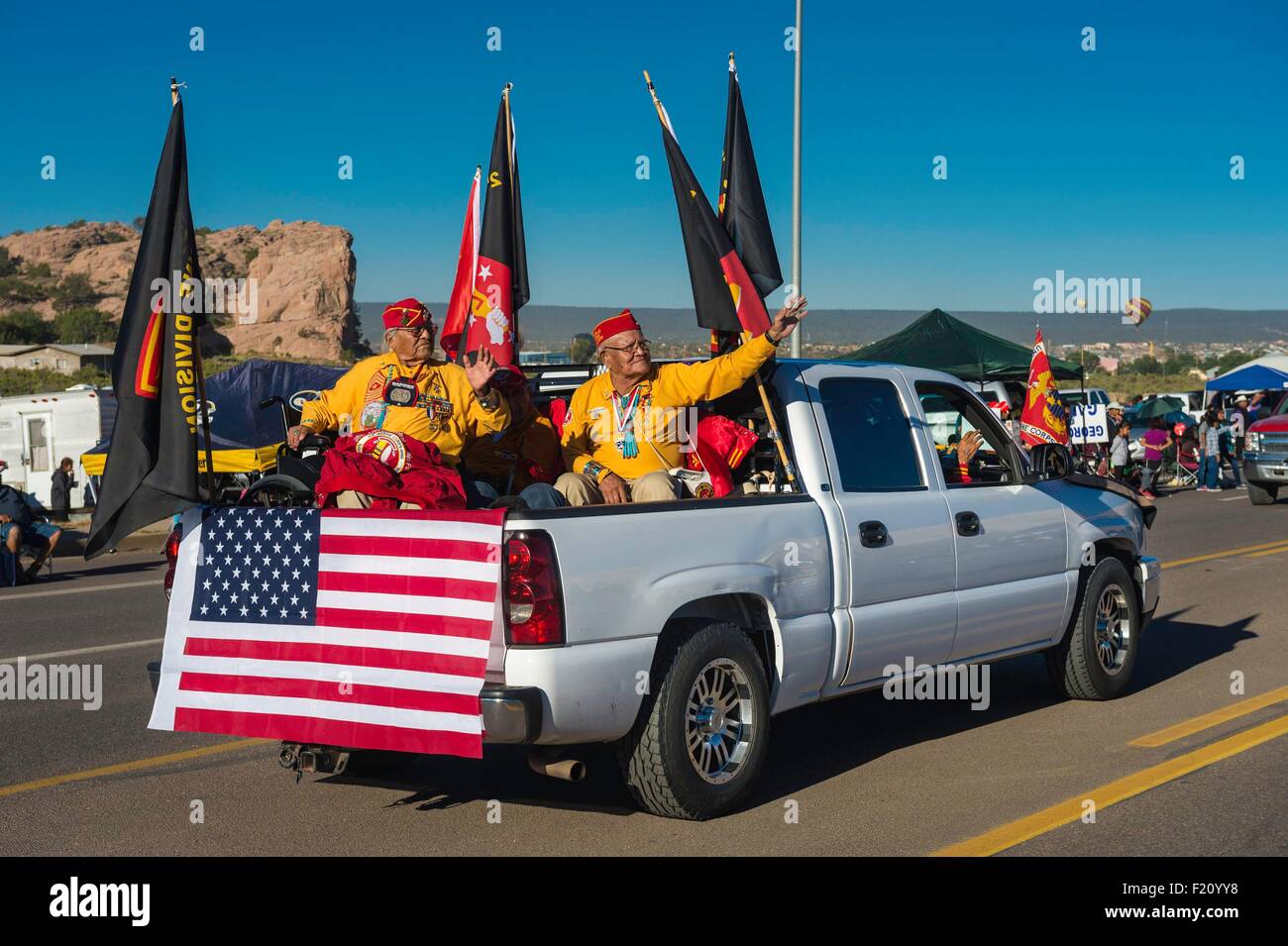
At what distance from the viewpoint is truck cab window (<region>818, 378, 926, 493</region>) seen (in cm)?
659

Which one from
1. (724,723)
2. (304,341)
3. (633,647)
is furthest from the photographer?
(304,341)

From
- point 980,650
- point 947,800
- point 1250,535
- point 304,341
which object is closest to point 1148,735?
point 980,650

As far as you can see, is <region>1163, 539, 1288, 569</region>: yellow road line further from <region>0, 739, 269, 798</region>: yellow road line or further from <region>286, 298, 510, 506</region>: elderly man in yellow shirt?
<region>0, 739, 269, 798</region>: yellow road line

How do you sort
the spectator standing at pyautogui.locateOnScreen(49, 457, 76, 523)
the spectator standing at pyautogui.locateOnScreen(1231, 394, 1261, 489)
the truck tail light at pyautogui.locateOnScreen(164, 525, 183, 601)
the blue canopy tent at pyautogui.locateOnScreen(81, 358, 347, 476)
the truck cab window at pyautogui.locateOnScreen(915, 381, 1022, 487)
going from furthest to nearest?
the spectator standing at pyautogui.locateOnScreen(1231, 394, 1261, 489), the spectator standing at pyautogui.locateOnScreen(49, 457, 76, 523), the blue canopy tent at pyautogui.locateOnScreen(81, 358, 347, 476), the truck cab window at pyautogui.locateOnScreen(915, 381, 1022, 487), the truck tail light at pyautogui.locateOnScreen(164, 525, 183, 601)

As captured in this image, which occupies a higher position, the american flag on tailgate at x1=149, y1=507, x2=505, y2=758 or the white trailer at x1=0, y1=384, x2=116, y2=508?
the white trailer at x1=0, y1=384, x2=116, y2=508

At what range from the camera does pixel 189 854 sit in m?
5.32

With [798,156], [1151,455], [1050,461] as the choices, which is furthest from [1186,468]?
[1050,461]

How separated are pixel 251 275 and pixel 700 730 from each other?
10865cm

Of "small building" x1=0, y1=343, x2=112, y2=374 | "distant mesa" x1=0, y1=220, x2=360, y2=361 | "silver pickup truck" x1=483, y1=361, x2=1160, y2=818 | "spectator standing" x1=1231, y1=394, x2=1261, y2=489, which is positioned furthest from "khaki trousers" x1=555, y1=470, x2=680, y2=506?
"distant mesa" x1=0, y1=220, x2=360, y2=361

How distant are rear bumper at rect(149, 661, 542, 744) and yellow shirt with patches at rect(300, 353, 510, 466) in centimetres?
199

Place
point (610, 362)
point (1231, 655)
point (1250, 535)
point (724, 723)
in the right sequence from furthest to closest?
point (1250, 535)
point (1231, 655)
point (610, 362)
point (724, 723)

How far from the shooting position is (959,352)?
23.9 metres
